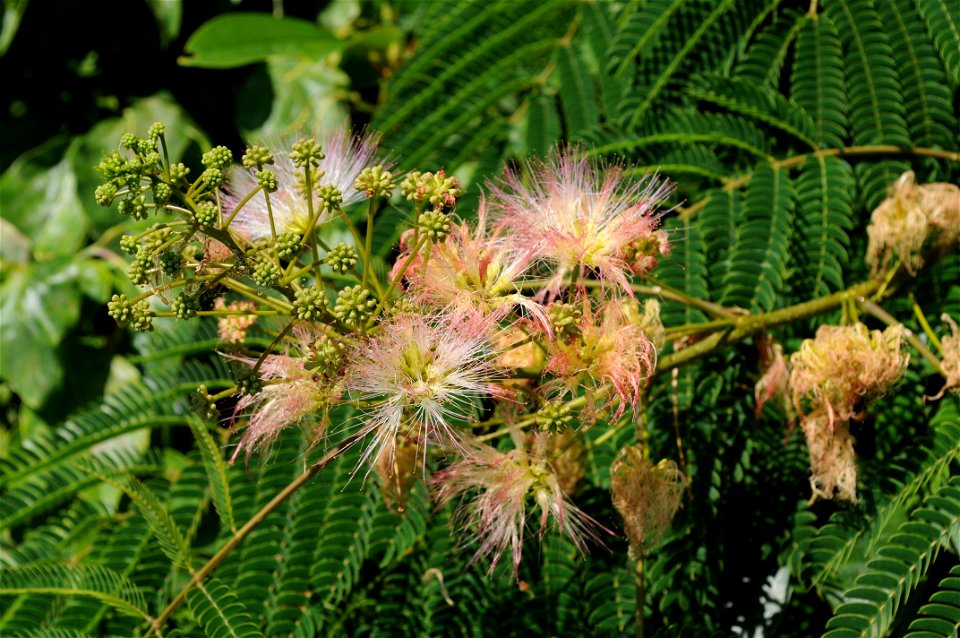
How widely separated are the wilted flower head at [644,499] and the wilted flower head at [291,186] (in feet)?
2.45

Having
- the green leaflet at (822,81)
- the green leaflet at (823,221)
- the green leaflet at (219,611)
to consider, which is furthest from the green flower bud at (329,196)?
the green leaflet at (822,81)

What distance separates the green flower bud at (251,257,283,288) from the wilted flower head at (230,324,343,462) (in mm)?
143

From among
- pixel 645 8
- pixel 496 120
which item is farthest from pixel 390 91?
pixel 645 8

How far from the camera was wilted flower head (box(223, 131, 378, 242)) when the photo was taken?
1703 mm

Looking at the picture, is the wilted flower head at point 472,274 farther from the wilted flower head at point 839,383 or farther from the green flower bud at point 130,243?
the wilted flower head at point 839,383

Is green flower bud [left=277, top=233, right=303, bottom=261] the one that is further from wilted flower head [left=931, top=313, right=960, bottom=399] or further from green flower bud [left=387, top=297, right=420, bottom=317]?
wilted flower head [left=931, top=313, right=960, bottom=399]

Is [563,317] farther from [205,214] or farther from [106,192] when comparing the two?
[106,192]

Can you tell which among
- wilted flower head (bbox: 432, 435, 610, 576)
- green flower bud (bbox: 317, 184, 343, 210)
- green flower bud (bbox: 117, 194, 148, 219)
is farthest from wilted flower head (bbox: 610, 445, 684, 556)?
green flower bud (bbox: 117, 194, 148, 219)

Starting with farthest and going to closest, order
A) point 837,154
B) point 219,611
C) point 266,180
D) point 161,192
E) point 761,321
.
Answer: point 837,154 → point 761,321 → point 219,611 → point 266,180 → point 161,192

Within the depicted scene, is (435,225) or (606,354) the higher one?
(435,225)

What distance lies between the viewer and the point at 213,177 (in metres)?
1.38

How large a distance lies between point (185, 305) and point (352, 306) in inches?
9.9

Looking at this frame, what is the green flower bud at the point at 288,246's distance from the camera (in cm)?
140

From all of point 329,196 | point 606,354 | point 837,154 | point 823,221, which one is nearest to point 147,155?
point 329,196
